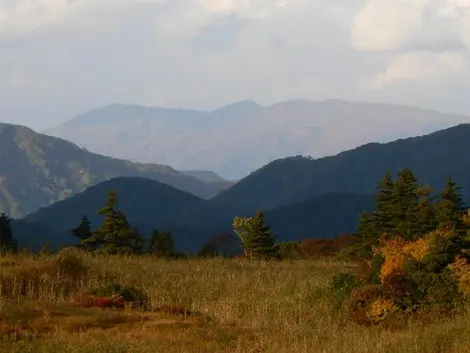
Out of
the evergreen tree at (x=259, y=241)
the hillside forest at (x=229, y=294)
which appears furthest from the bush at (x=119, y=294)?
the evergreen tree at (x=259, y=241)

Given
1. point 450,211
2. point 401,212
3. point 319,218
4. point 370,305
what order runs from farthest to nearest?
point 319,218, point 401,212, point 450,211, point 370,305

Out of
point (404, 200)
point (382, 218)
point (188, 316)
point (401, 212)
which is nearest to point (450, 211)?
point (188, 316)

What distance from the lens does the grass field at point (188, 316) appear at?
11297 mm

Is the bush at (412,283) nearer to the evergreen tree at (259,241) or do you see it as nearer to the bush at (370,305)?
the bush at (370,305)

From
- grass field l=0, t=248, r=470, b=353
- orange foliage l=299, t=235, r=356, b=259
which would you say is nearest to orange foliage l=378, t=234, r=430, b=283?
grass field l=0, t=248, r=470, b=353

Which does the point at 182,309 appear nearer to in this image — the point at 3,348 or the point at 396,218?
the point at 3,348

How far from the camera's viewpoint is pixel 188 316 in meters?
15.0

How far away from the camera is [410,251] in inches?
675

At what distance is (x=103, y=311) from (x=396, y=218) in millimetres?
20145

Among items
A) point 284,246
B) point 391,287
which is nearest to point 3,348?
point 391,287

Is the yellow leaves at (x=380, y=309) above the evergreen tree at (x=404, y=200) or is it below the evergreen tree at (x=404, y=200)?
below

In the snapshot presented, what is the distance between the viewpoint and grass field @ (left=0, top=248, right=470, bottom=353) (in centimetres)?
1130

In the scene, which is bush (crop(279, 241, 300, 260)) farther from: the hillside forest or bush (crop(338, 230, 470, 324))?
bush (crop(338, 230, 470, 324))

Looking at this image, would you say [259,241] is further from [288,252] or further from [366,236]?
[288,252]
